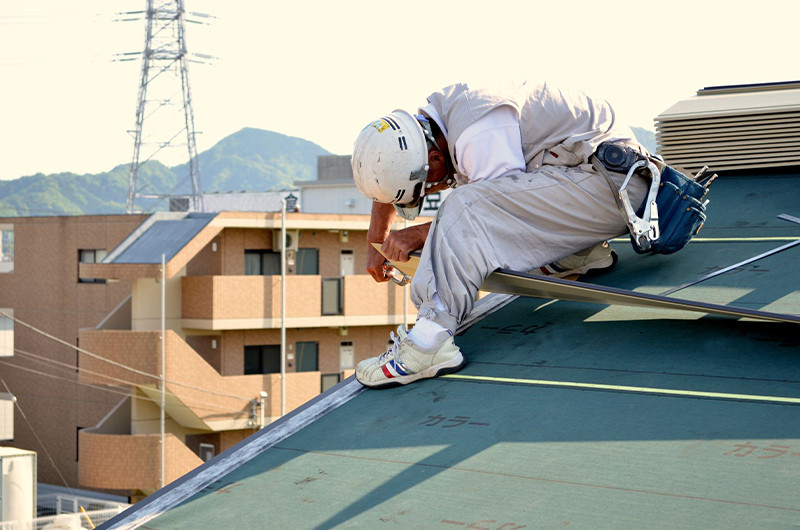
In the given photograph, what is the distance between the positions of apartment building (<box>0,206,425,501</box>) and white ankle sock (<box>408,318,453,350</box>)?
52.3 ft

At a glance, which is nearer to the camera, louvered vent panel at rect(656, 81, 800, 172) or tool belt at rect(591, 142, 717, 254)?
tool belt at rect(591, 142, 717, 254)

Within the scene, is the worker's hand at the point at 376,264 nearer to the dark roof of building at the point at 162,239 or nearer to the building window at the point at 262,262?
the dark roof of building at the point at 162,239

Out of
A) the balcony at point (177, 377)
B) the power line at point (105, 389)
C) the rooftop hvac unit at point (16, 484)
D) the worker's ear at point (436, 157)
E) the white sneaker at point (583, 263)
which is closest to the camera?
the worker's ear at point (436, 157)

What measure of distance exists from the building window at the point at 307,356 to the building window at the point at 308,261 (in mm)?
1625

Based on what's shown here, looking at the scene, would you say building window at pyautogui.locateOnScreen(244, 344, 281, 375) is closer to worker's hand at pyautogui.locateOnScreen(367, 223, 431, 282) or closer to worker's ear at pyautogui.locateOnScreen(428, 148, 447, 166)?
worker's hand at pyautogui.locateOnScreen(367, 223, 431, 282)

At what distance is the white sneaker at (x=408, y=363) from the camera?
327cm

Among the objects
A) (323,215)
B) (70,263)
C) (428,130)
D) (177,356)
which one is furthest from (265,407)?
(428,130)

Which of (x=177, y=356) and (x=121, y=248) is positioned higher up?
(x=121, y=248)

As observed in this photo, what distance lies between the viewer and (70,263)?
23531mm

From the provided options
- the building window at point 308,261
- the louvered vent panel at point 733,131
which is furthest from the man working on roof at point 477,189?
the building window at point 308,261

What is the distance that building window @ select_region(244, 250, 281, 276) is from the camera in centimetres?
2108

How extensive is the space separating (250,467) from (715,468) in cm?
138

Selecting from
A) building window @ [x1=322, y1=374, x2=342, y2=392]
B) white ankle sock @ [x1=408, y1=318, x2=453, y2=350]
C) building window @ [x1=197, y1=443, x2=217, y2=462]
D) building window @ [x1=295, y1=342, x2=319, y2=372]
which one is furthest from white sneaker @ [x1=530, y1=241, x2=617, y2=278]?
building window @ [x1=295, y1=342, x2=319, y2=372]

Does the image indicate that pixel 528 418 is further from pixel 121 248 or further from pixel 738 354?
pixel 121 248
